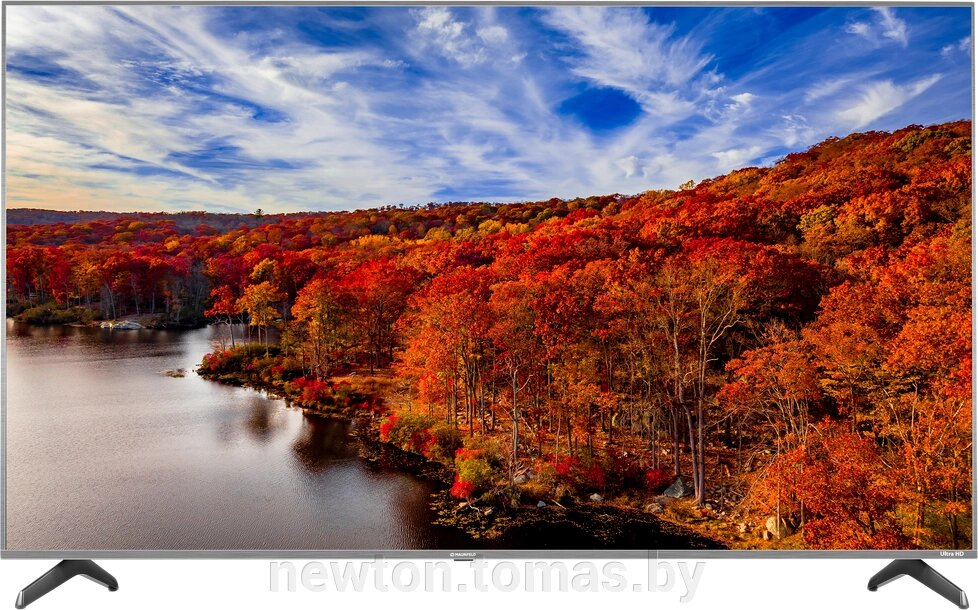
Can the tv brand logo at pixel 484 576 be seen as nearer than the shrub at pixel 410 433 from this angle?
Yes

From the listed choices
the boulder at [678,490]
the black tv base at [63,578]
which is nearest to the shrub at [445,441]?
the boulder at [678,490]

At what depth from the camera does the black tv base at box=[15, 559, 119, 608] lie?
432 centimetres

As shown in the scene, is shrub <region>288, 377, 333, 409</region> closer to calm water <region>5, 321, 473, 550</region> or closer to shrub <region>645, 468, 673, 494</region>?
calm water <region>5, 321, 473, 550</region>

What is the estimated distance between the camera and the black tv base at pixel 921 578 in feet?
13.9

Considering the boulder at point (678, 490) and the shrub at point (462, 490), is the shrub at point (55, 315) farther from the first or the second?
the boulder at point (678, 490)

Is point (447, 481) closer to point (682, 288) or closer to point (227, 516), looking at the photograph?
point (227, 516)

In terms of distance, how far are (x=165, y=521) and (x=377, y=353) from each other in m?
13.9

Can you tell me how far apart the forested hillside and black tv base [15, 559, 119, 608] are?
328 centimetres

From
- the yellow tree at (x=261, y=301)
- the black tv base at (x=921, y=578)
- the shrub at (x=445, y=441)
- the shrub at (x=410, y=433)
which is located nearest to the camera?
the black tv base at (x=921, y=578)

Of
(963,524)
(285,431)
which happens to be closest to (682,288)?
→ (963,524)

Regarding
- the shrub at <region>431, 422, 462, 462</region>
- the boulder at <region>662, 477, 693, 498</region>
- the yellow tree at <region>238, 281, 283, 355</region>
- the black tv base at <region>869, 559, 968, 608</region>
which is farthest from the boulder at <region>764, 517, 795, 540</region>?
the yellow tree at <region>238, 281, 283, 355</region>

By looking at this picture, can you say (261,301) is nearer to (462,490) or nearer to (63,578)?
(462,490)

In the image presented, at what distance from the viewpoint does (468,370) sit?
12750mm

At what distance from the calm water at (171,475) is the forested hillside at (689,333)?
1402 millimetres
